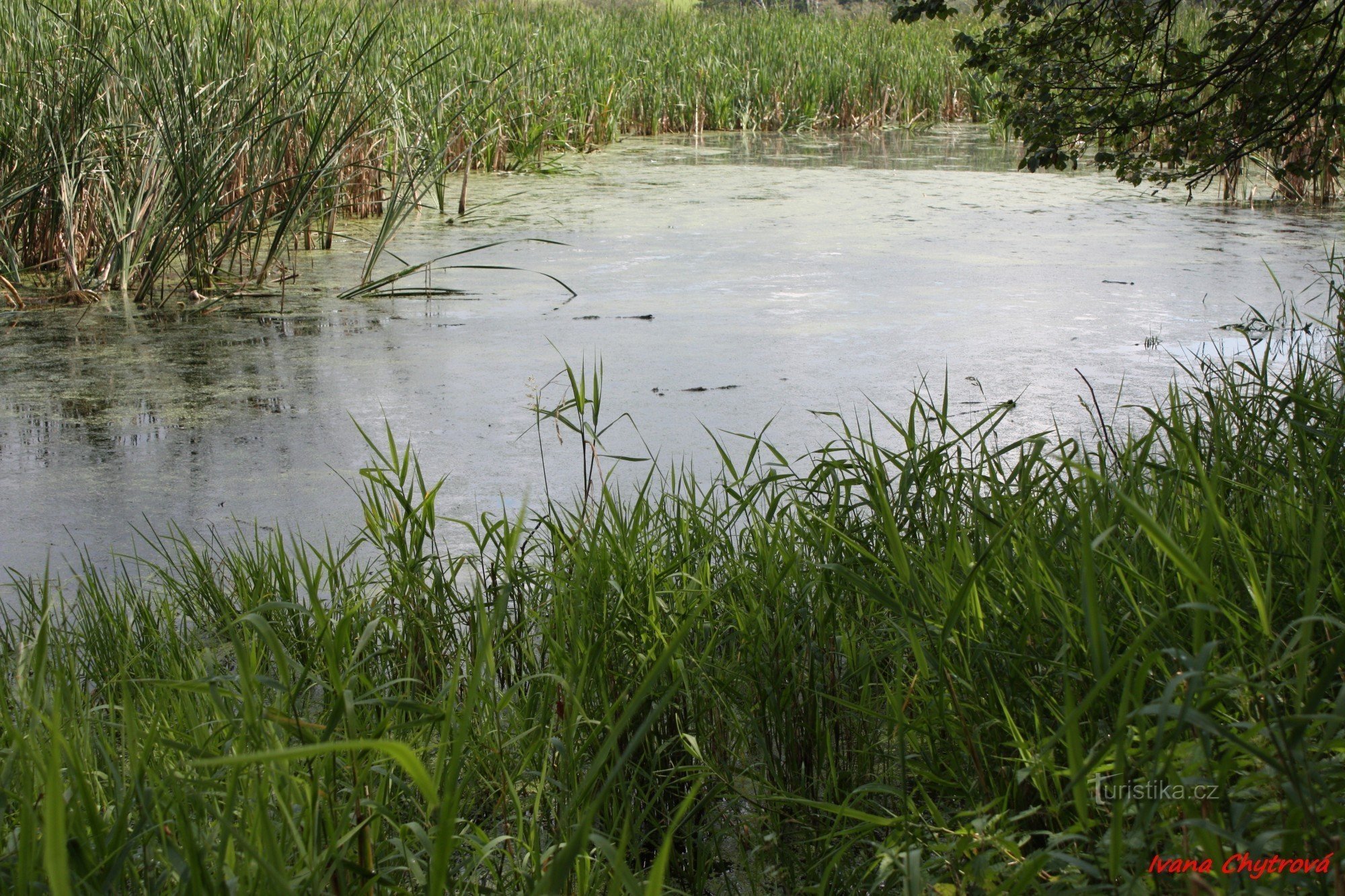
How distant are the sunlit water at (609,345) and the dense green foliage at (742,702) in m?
0.45

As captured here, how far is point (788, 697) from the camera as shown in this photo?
1283 millimetres

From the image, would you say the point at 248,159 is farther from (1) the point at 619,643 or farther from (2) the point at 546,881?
(2) the point at 546,881

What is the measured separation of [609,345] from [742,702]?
1800 millimetres

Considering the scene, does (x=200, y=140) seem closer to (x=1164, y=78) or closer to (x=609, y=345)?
(x=609, y=345)

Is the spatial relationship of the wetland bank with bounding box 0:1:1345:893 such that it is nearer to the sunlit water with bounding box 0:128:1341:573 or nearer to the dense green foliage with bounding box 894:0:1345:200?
the sunlit water with bounding box 0:128:1341:573

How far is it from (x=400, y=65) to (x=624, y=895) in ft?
16.0

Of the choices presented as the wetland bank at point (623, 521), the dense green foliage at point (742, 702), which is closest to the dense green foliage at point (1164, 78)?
the wetland bank at point (623, 521)

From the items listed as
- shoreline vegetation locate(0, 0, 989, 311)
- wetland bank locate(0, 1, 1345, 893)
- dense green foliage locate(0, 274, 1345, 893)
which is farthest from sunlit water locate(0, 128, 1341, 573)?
dense green foliage locate(0, 274, 1345, 893)

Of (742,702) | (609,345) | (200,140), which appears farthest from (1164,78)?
(200,140)

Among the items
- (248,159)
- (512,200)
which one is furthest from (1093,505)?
(512,200)

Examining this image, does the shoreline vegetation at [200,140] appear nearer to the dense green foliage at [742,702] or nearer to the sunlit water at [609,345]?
the sunlit water at [609,345]

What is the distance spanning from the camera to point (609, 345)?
3.04 m

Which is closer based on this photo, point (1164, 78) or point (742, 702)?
point (742, 702)

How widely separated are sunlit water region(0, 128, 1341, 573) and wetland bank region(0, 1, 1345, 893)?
19 millimetres
